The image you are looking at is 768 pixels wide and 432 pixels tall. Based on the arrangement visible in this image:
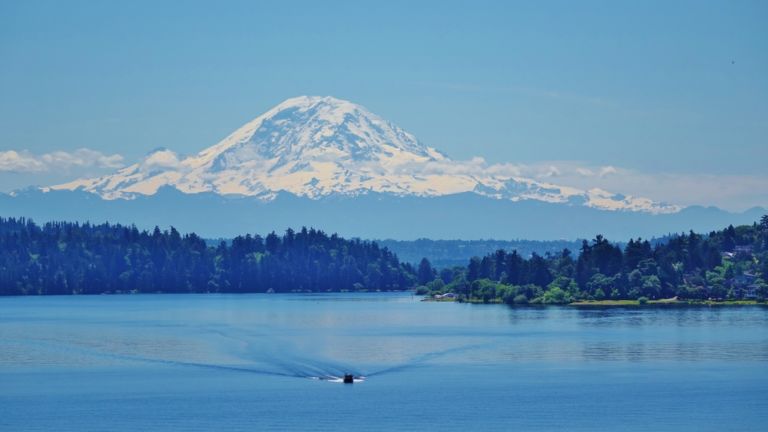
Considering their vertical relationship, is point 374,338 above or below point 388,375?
above

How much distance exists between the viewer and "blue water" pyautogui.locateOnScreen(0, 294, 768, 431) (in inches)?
3024

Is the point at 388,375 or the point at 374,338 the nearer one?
the point at 388,375

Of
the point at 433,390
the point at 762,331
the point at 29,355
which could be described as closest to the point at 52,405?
the point at 433,390

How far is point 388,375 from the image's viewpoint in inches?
3841

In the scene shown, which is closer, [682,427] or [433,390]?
[682,427]

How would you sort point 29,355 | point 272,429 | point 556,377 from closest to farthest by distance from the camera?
point 272,429 → point 556,377 → point 29,355

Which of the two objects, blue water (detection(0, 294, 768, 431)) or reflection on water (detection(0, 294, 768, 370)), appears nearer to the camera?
blue water (detection(0, 294, 768, 431))

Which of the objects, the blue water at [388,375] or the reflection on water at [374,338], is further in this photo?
the reflection on water at [374,338]

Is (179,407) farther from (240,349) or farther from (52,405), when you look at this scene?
(240,349)

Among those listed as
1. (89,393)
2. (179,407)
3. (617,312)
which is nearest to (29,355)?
(89,393)

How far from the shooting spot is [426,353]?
4491 inches

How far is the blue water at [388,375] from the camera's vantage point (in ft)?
252

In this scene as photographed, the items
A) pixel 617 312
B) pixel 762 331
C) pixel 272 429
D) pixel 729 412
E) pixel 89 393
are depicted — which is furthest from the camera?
pixel 617 312

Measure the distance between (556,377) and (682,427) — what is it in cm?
2168
